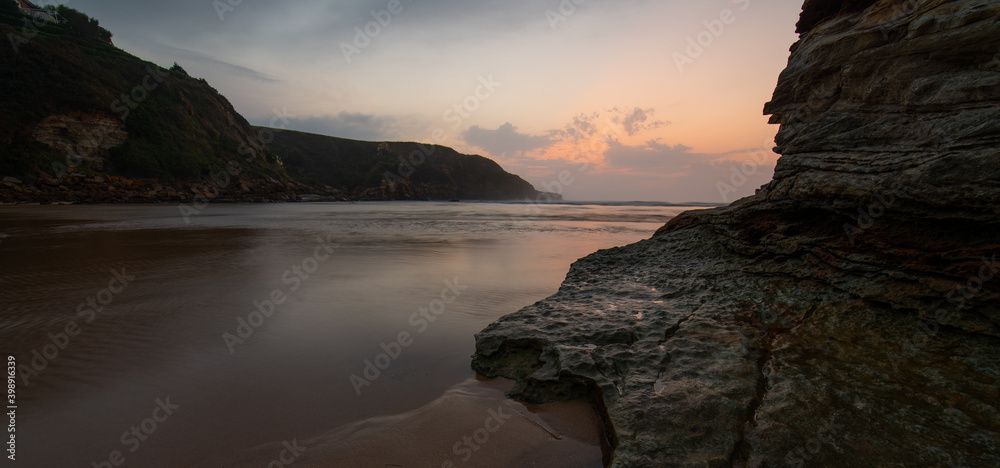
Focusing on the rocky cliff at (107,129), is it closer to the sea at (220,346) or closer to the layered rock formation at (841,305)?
the sea at (220,346)

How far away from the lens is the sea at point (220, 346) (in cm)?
225

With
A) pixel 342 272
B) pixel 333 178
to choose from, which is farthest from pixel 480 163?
pixel 342 272

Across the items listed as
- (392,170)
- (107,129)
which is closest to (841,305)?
(107,129)

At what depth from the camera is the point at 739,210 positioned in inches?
181

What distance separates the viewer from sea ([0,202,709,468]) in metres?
2.25

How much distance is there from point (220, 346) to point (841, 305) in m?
5.52

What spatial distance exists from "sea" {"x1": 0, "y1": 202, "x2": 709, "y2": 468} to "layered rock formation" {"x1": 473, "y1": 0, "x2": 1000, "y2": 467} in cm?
110

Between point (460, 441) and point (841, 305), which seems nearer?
point (460, 441)

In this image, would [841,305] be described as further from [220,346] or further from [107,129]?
[107,129]

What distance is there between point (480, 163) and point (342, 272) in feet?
345

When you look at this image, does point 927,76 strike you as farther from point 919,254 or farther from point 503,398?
point 503,398

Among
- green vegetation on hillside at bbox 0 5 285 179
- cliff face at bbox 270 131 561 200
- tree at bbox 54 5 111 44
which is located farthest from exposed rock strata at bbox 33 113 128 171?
cliff face at bbox 270 131 561 200

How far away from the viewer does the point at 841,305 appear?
9.60 feet

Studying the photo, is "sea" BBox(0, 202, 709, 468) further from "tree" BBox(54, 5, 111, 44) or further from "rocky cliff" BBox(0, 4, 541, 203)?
"tree" BBox(54, 5, 111, 44)
